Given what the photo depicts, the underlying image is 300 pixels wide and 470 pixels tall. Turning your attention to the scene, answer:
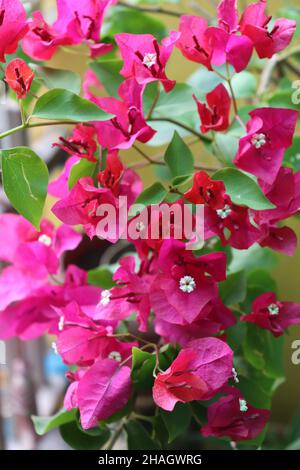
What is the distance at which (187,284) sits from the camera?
60 centimetres

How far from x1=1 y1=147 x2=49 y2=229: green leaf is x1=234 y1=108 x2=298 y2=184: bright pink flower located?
0.69 ft

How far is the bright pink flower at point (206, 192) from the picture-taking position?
22.7 inches

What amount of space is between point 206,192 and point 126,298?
16 centimetres

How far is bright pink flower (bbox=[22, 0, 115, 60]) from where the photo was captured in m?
0.67

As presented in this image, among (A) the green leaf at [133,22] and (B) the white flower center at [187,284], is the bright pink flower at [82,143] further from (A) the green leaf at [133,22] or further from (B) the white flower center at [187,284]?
(A) the green leaf at [133,22]

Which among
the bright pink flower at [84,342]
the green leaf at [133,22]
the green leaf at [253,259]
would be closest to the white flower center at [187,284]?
the bright pink flower at [84,342]

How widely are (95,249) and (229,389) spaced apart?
2.34 feet

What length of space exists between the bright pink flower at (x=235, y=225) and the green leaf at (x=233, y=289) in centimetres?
12

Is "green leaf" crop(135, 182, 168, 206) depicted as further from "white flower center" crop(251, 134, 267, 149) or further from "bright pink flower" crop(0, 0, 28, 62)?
"bright pink flower" crop(0, 0, 28, 62)

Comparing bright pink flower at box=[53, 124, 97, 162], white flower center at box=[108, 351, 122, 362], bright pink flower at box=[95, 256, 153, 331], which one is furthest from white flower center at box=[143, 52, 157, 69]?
white flower center at box=[108, 351, 122, 362]

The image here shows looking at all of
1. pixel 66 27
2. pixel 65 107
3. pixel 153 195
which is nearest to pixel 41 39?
pixel 66 27

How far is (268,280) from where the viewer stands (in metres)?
0.86
